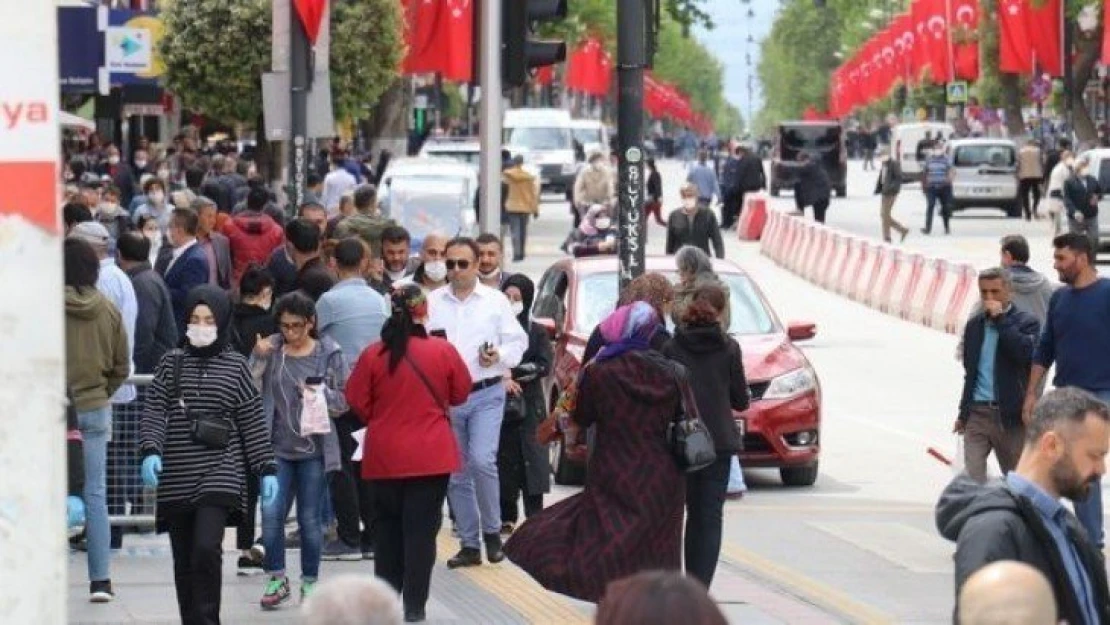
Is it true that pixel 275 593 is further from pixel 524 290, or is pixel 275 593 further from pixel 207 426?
pixel 524 290

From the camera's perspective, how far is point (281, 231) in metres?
20.1

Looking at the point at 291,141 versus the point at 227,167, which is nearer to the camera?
the point at 291,141

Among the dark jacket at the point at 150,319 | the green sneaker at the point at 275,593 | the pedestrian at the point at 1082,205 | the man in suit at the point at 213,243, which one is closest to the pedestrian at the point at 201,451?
the green sneaker at the point at 275,593

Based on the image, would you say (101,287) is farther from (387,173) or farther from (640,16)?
(387,173)

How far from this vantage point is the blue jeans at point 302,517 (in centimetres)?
1212

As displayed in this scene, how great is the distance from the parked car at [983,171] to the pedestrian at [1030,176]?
7.5 inches

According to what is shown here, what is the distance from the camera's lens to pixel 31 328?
233 inches

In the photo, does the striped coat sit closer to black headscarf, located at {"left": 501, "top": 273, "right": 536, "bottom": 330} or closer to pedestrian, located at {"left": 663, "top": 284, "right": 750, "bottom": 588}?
pedestrian, located at {"left": 663, "top": 284, "right": 750, "bottom": 588}

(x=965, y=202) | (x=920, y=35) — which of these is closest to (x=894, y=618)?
(x=965, y=202)

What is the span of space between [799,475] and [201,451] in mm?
7425

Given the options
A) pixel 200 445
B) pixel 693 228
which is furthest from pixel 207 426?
pixel 693 228

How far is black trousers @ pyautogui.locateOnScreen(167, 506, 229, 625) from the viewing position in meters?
10.8

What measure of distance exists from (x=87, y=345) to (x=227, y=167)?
2282cm

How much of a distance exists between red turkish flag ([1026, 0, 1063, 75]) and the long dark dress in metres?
45.8
